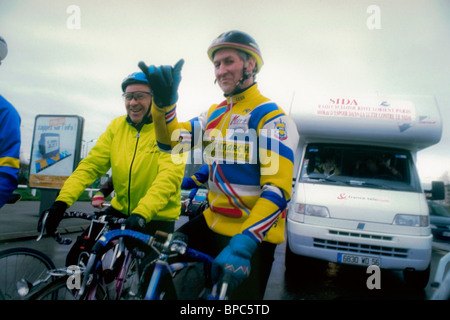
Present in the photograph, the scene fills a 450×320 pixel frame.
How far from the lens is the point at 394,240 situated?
3689 millimetres

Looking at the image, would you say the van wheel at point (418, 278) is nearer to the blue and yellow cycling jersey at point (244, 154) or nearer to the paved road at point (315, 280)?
the paved road at point (315, 280)

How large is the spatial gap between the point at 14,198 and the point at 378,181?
416 cm

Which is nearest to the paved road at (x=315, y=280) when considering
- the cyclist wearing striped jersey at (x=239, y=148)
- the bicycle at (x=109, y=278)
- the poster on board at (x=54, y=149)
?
the poster on board at (x=54, y=149)

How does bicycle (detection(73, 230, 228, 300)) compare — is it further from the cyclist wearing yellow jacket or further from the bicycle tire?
the bicycle tire

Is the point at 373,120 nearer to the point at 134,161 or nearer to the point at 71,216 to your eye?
the point at 134,161

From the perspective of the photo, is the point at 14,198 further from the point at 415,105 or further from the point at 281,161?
the point at 415,105

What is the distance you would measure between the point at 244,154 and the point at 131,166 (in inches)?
44.2

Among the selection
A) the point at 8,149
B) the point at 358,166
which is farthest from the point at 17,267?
the point at 358,166

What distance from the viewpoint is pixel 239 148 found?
161cm

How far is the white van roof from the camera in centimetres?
436

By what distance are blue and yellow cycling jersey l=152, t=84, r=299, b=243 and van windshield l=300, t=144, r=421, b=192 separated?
2.99 metres

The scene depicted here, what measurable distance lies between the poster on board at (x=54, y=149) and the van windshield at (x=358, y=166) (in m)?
5.13
